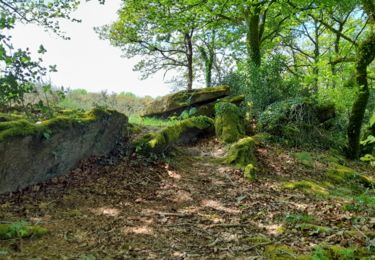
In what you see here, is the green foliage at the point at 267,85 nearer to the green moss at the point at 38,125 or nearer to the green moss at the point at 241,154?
the green moss at the point at 241,154

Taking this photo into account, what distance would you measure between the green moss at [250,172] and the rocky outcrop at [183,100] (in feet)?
18.6

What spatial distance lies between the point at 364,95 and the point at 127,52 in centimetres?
1408

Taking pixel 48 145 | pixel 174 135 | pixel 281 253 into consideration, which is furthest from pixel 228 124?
pixel 281 253

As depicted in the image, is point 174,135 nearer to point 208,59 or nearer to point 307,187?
point 307,187

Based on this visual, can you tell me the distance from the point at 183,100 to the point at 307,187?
7.21m

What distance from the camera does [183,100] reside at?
1411cm

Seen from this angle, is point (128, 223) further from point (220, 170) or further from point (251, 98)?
point (251, 98)

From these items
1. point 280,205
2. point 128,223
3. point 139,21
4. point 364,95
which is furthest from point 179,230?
point 139,21

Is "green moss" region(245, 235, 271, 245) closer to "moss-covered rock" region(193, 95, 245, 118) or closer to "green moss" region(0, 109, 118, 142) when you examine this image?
"green moss" region(0, 109, 118, 142)

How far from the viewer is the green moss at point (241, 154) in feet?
29.3

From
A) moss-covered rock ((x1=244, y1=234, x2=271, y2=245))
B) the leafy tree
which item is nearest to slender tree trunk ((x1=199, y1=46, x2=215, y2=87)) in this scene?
the leafy tree

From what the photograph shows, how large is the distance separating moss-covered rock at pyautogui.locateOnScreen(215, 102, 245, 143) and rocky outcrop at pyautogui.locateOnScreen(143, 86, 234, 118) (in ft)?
7.67

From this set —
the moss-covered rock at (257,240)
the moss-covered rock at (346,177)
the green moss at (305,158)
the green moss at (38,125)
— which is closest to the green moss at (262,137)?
the green moss at (305,158)

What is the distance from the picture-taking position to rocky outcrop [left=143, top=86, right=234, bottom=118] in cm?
1377
